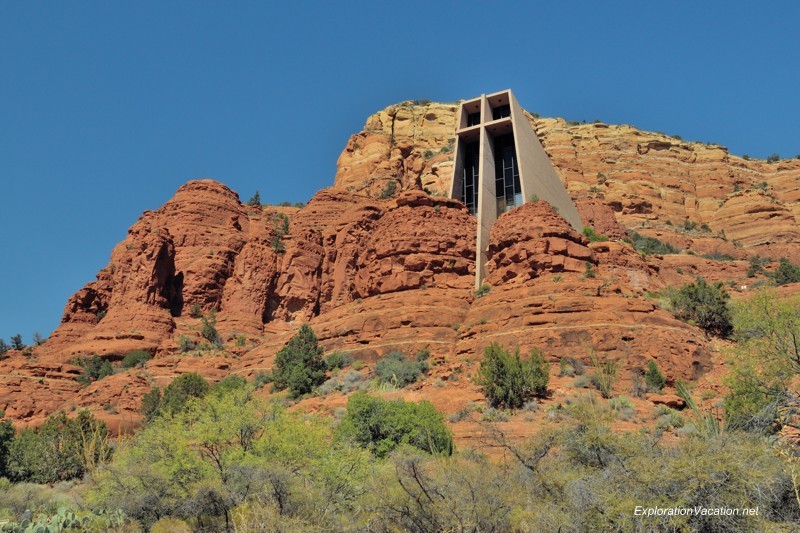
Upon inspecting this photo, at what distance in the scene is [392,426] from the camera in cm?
2400

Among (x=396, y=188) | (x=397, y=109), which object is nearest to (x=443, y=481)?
(x=396, y=188)

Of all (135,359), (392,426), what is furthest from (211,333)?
(392,426)

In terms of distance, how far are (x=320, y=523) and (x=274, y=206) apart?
57402 mm

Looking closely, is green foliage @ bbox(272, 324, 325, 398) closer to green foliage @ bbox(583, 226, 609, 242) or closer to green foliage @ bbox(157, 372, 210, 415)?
green foliage @ bbox(157, 372, 210, 415)

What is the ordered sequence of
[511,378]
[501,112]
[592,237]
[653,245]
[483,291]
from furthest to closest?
[653,245] < [501,112] < [592,237] < [483,291] < [511,378]

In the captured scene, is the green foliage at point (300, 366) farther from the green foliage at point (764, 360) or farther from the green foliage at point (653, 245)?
the green foliage at point (653, 245)

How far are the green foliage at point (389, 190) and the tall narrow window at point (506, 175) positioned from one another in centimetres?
1892

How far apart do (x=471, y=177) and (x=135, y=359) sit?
2449 cm

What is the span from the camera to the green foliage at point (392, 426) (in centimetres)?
2319

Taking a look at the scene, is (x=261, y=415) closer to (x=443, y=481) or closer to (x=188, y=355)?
(x=443, y=481)

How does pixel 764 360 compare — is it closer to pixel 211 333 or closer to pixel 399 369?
pixel 399 369

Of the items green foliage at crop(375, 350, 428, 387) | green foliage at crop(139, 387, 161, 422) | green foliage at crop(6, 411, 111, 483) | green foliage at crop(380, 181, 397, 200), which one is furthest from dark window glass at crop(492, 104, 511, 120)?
green foliage at crop(6, 411, 111, 483)

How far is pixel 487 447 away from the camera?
894 inches

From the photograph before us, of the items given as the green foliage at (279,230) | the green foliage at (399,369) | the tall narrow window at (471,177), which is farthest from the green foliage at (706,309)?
the green foliage at (279,230)
